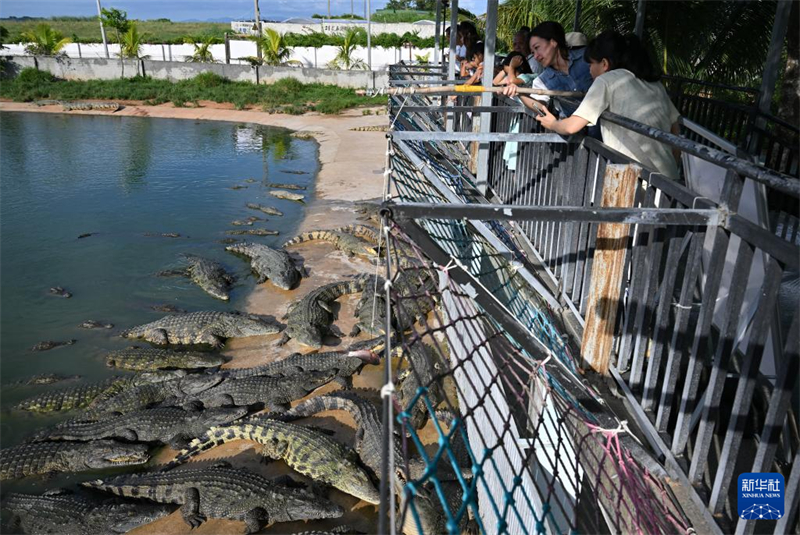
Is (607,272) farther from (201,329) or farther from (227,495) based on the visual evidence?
(201,329)

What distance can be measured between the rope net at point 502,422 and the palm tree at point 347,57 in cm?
2315

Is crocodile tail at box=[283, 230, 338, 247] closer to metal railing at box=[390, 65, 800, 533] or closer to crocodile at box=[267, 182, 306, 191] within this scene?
crocodile at box=[267, 182, 306, 191]

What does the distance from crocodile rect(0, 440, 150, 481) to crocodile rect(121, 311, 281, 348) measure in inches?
68.9

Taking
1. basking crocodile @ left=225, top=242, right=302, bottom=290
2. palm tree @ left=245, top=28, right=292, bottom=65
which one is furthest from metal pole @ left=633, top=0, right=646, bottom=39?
palm tree @ left=245, top=28, right=292, bottom=65

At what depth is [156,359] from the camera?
18.6 feet

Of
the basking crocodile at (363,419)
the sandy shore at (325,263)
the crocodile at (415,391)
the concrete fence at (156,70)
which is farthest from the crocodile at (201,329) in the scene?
the concrete fence at (156,70)

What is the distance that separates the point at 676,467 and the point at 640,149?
1352mm

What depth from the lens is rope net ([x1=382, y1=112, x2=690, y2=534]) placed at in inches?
66.1

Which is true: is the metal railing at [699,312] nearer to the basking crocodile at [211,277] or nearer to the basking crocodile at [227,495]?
the basking crocodile at [227,495]

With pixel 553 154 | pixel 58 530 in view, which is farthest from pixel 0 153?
pixel 553 154

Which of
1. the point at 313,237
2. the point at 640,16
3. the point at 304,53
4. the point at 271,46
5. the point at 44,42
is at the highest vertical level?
the point at 44,42

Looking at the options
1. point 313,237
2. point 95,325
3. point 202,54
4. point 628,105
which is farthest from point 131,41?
point 628,105

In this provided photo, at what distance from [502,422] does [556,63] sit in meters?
2.36

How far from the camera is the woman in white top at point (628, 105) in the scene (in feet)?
8.32
